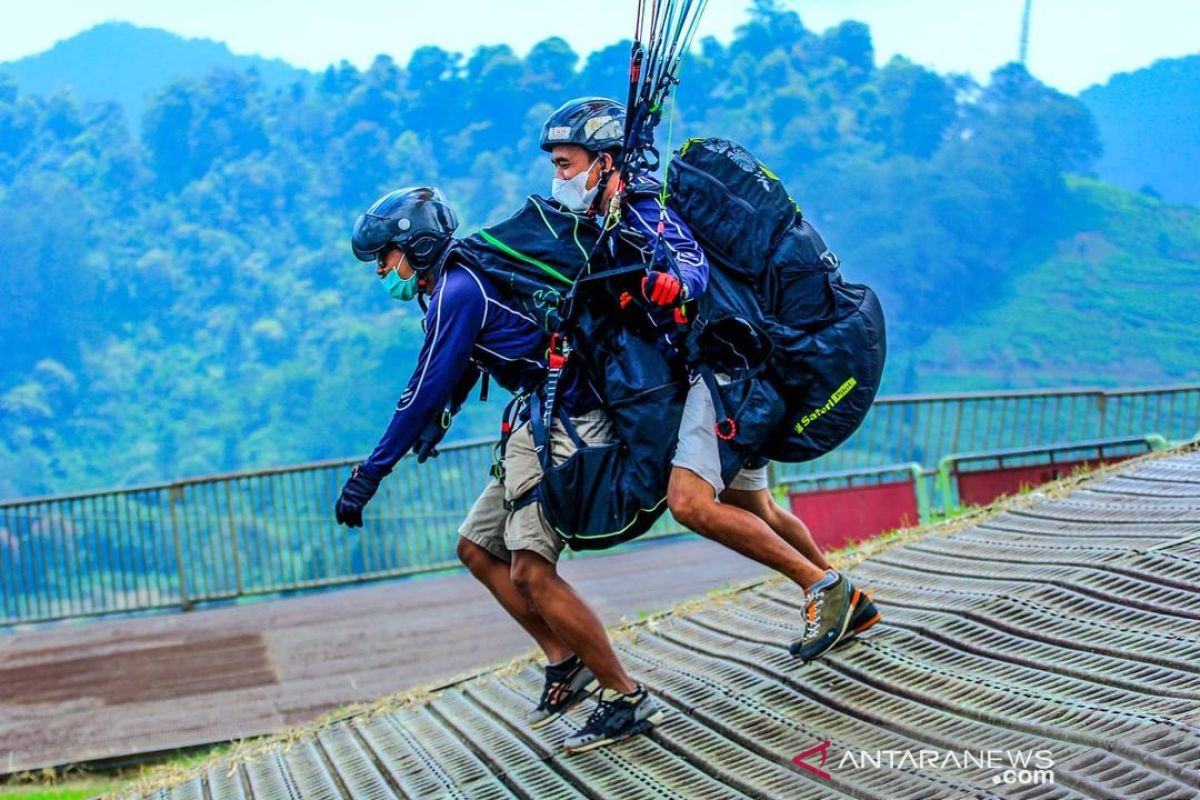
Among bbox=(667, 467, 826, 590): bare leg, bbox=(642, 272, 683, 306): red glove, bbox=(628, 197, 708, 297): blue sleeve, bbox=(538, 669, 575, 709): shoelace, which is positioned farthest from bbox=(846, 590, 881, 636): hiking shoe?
bbox=(642, 272, 683, 306): red glove

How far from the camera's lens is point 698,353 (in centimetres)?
507

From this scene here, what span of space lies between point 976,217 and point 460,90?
40649mm

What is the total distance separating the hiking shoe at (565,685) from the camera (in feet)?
18.0

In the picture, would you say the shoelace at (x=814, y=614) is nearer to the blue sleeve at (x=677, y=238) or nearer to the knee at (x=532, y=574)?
the knee at (x=532, y=574)

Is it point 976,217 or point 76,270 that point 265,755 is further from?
point 76,270

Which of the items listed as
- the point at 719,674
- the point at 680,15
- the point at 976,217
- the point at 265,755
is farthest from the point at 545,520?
the point at 976,217

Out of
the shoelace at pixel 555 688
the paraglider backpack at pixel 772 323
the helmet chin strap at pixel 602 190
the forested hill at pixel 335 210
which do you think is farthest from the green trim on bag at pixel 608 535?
the forested hill at pixel 335 210

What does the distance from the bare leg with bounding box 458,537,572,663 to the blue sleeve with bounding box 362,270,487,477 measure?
549 mm

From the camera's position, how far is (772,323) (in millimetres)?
5105

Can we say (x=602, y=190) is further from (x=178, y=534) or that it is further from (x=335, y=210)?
(x=335, y=210)

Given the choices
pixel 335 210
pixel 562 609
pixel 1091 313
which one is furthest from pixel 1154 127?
pixel 562 609

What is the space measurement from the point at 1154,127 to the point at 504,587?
11631cm

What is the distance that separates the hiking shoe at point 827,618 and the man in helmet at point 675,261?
0.03m

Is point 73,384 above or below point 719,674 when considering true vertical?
below
